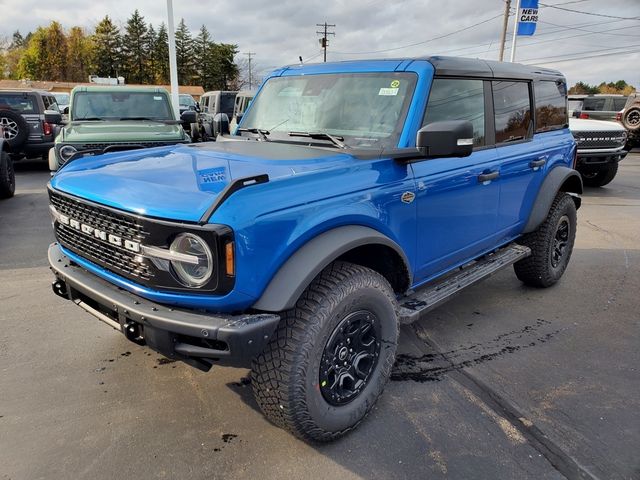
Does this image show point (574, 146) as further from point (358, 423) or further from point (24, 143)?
point (24, 143)

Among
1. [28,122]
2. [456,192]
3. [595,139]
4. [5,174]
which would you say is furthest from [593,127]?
[28,122]

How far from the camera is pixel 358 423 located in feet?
8.96

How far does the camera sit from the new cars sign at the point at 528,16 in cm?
1543

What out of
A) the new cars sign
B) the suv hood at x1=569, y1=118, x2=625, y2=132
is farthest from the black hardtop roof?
the new cars sign

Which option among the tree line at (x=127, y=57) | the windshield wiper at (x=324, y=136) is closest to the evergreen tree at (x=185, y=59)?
the tree line at (x=127, y=57)

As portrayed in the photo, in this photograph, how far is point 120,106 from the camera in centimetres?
881

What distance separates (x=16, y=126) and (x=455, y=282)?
1084cm

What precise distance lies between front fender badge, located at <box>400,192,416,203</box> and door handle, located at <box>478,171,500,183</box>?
834mm

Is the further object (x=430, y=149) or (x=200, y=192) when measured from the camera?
(x=430, y=149)

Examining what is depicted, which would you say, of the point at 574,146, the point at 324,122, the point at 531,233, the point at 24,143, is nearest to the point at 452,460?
the point at 324,122

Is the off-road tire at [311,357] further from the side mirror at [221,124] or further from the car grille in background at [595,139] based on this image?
the car grille in background at [595,139]

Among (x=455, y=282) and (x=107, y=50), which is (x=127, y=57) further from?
(x=455, y=282)

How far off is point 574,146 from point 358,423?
380 cm

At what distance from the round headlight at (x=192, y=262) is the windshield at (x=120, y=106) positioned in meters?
7.42
